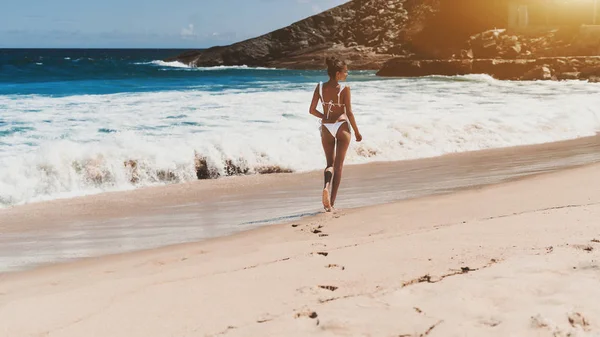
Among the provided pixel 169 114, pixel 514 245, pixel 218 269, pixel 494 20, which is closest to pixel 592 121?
pixel 169 114

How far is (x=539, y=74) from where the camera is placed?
37906 millimetres

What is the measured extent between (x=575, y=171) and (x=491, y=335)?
6297mm

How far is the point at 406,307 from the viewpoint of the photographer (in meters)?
3.48

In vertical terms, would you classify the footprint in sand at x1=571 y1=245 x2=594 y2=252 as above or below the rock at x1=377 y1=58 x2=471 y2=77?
above

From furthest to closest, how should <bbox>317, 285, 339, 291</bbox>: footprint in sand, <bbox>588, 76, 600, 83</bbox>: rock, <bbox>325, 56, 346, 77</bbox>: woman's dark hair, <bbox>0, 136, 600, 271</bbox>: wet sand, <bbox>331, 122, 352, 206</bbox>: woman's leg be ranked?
<bbox>588, 76, 600, 83</bbox>: rock < <bbox>331, 122, 352, 206</bbox>: woman's leg < <bbox>325, 56, 346, 77</bbox>: woman's dark hair < <bbox>0, 136, 600, 271</bbox>: wet sand < <bbox>317, 285, 339, 291</bbox>: footprint in sand

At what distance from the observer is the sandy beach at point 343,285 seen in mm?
3320

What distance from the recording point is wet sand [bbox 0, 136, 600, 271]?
→ 230 inches

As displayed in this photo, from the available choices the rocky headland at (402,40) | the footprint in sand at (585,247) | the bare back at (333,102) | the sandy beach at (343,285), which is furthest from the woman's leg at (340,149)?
the rocky headland at (402,40)

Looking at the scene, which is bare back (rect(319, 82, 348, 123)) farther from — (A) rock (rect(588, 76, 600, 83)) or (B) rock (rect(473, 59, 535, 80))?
(B) rock (rect(473, 59, 535, 80))

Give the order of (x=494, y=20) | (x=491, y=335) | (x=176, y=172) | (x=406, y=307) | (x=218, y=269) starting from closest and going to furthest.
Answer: (x=491, y=335)
(x=406, y=307)
(x=218, y=269)
(x=176, y=172)
(x=494, y=20)

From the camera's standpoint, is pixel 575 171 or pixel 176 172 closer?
pixel 575 171

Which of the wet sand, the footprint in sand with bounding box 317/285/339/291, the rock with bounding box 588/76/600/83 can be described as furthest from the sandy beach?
the rock with bounding box 588/76/600/83

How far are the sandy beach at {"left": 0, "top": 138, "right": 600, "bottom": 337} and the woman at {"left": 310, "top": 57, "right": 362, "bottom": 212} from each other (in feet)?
3.47

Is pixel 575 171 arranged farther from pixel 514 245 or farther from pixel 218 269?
pixel 218 269
